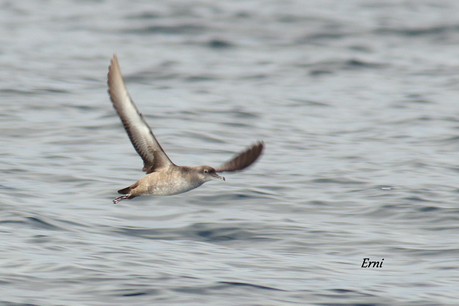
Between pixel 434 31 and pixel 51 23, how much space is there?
14.2 m

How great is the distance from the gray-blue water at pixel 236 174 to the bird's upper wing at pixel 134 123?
119cm

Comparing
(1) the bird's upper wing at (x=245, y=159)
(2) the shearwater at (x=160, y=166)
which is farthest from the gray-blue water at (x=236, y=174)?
(1) the bird's upper wing at (x=245, y=159)

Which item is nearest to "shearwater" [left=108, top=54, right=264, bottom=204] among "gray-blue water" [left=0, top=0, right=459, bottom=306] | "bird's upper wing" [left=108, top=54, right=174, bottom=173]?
"bird's upper wing" [left=108, top=54, right=174, bottom=173]

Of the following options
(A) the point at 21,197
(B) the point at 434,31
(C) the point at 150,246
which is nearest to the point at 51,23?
(B) the point at 434,31

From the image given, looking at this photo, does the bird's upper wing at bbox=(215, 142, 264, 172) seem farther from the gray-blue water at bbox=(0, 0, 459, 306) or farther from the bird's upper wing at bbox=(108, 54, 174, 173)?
the gray-blue water at bbox=(0, 0, 459, 306)

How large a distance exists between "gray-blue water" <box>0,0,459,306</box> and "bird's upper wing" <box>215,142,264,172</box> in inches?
46.1

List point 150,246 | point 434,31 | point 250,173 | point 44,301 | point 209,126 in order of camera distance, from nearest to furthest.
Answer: point 44,301, point 150,246, point 250,173, point 209,126, point 434,31

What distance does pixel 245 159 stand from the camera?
754 cm

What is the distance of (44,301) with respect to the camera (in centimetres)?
692

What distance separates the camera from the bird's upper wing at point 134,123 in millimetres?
→ 7074

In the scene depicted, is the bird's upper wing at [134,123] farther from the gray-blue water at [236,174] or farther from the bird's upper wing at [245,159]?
the gray-blue water at [236,174]

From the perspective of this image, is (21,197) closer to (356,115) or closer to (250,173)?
(250,173)

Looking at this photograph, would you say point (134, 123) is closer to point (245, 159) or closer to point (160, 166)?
point (160, 166)

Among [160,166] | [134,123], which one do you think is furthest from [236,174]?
[134,123]
